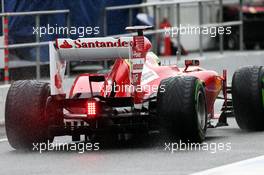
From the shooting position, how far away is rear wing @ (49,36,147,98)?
12641mm

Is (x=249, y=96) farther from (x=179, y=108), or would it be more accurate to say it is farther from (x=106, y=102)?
(x=106, y=102)

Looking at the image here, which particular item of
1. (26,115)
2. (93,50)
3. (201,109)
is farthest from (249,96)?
(26,115)

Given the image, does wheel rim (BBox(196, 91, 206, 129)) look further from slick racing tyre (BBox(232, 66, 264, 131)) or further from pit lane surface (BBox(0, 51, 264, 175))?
slick racing tyre (BBox(232, 66, 264, 131))

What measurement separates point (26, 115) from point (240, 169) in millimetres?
3208

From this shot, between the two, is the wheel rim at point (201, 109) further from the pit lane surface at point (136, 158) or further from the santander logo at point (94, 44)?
the santander logo at point (94, 44)

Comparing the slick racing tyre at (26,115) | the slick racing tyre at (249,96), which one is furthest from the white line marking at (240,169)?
the slick racing tyre at (249,96)

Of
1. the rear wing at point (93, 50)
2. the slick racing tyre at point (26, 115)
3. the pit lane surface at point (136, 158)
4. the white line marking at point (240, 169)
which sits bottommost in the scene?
the pit lane surface at point (136, 158)

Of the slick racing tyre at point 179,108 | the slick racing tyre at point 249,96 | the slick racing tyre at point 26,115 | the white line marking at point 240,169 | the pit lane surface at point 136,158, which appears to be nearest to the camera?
the white line marking at point 240,169

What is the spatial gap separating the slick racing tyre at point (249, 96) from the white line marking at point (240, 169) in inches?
125

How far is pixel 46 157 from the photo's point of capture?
1229 centimetres

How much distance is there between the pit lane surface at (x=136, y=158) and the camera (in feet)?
36.3

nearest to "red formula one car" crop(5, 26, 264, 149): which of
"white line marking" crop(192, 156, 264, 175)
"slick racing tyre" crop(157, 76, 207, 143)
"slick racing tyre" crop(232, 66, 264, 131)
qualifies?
"slick racing tyre" crop(157, 76, 207, 143)

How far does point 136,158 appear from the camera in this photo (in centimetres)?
1192

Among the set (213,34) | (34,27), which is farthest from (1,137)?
(213,34)
